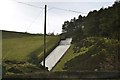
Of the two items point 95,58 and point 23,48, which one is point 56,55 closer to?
point 23,48

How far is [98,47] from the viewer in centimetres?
3678

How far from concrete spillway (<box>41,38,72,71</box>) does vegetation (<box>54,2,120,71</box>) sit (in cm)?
122

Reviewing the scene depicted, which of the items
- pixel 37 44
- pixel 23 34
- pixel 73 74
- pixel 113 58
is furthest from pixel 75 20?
pixel 73 74

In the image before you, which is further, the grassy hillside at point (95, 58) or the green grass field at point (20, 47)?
the green grass field at point (20, 47)

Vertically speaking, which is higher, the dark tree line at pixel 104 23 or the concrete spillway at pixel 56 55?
the dark tree line at pixel 104 23

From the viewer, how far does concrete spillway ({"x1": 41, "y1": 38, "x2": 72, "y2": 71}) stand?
133 ft

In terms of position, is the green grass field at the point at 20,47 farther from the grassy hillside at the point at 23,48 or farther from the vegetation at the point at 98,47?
the vegetation at the point at 98,47

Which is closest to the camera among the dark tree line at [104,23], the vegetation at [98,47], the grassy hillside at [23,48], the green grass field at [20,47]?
the vegetation at [98,47]

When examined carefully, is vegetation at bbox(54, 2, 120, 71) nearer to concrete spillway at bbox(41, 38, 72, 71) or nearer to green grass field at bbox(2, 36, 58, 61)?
concrete spillway at bbox(41, 38, 72, 71)

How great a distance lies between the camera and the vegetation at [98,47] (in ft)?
112

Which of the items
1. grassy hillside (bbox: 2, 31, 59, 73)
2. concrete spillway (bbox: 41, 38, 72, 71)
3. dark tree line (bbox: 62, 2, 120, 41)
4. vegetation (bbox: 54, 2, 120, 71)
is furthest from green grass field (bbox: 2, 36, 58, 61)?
dark tree line (bbox: 62, 2, 120, 41)

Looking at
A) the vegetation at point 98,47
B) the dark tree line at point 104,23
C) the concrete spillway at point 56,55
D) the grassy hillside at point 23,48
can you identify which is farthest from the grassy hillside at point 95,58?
the grassy hillside at point 23,48

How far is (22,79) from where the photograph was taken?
67.2 feet

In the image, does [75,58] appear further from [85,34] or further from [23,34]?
[23,34]
